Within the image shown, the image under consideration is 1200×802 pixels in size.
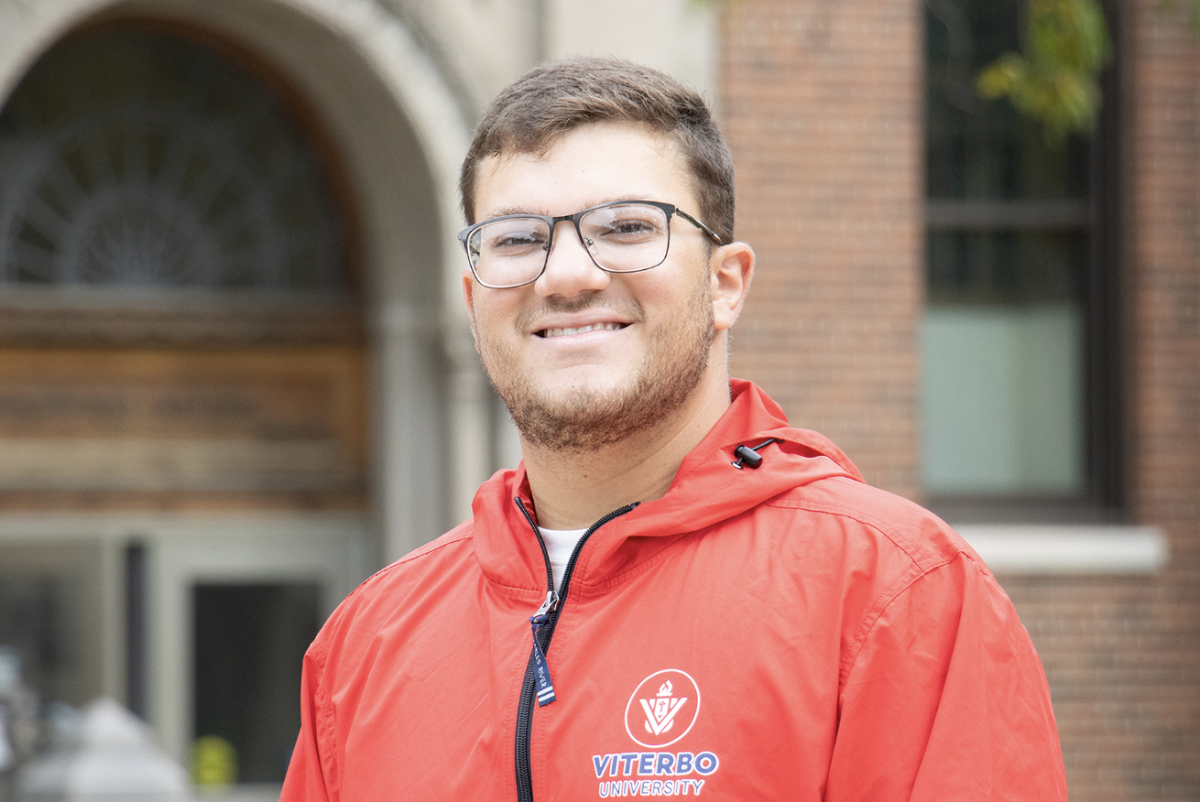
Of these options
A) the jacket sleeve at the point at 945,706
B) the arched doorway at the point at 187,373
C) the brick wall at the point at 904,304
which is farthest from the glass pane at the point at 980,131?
the jacket sleeve at the point at 945,706

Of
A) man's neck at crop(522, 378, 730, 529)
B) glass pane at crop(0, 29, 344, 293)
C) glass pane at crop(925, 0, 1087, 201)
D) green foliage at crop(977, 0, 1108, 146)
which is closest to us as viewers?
man's neck at crop(522, 378, 730, 529)

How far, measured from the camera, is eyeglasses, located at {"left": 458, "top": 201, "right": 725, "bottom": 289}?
61.1 inches

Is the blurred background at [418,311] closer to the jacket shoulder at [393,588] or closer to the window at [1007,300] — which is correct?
the window at [1007,300]

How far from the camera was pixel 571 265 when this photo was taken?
1553 mm

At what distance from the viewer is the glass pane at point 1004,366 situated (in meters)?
6.28

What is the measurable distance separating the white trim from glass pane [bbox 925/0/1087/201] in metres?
1.70

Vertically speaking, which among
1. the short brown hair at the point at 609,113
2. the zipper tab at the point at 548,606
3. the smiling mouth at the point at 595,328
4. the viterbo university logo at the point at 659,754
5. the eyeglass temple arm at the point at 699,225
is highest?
the short brown hair at the point at 609,113

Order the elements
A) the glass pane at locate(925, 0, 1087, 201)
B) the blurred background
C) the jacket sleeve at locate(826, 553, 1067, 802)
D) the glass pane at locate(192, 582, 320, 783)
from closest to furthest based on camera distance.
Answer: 1. the jacket sleeve at locate(826, 553, 1067, 802)
2. the blurred background
3. the glass pane at locate(192, 582, 320, 783)
4. the glass pane at locate(925, 0, 1087, 201)

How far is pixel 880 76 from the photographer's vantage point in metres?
5.73

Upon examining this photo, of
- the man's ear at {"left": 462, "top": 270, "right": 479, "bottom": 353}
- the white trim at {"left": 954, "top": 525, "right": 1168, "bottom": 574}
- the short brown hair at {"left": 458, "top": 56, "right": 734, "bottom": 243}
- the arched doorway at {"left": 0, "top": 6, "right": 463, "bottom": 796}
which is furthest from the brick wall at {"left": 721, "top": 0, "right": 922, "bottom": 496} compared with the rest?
the short brown hair at {"left": 458, "top": 56, "right": 734, "bottom": 243}

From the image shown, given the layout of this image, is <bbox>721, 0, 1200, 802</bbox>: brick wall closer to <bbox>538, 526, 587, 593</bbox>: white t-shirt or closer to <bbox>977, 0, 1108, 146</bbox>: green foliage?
<bbox>977, 0, 1108, 146</bbox>: green foliage

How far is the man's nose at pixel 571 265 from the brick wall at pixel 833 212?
4.10 metres

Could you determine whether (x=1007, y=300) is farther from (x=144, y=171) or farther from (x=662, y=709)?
(x=662, y=709)

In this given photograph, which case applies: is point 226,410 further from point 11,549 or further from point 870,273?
point 870,273
